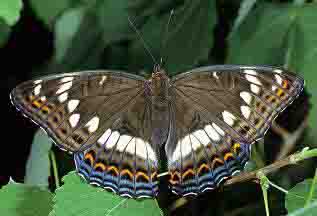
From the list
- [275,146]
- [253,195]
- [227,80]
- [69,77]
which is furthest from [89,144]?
[275,146]

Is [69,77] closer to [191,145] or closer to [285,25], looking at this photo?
[191,145]

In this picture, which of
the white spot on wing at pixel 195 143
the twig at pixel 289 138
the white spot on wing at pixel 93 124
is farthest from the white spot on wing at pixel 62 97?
the twig at pixel 289 138

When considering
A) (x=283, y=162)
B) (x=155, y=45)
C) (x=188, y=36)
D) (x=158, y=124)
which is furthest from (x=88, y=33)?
(x=283, y=162)

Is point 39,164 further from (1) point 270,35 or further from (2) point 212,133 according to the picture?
(1) point 270,35

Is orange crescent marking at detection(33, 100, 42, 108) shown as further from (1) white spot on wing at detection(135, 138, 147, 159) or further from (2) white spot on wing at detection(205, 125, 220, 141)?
(2) white spot on wing at detection(205, 125, 220, 141)

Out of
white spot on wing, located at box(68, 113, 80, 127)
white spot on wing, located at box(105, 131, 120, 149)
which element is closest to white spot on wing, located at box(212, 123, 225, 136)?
white spot on wing, located at box(105, 131, 120, 149)

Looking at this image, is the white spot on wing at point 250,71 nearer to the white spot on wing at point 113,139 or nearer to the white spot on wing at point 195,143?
the white spot on wing at point 195,143

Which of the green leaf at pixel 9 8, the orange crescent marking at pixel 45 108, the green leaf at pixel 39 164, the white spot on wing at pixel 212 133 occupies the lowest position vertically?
the green leaf at pixel 39 164
